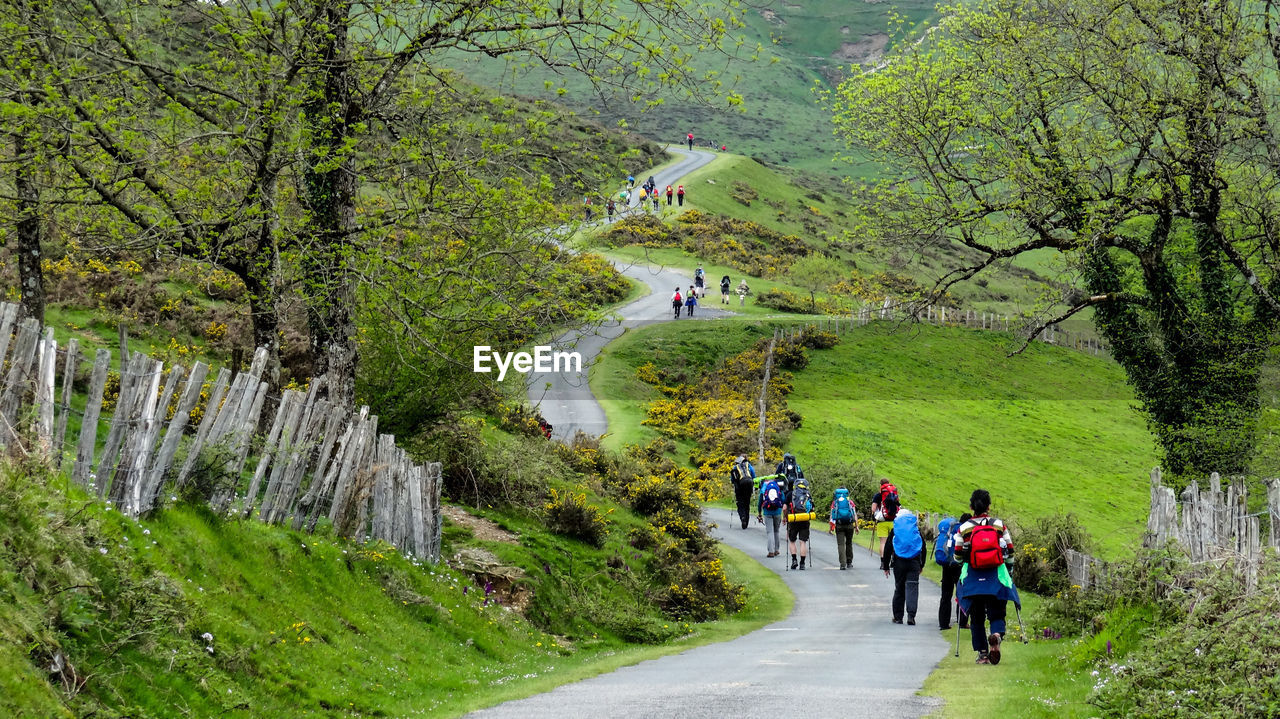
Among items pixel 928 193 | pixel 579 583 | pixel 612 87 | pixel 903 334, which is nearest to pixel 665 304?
pixel 903 334

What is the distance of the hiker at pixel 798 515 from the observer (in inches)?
950

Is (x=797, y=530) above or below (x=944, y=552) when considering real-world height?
below

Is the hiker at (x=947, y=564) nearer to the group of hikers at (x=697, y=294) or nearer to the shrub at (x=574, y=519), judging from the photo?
the shrub at (x=574, y=519)

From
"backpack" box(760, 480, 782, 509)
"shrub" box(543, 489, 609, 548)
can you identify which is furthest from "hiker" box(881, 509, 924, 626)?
"backpack" box(760, 480, 782, 509)

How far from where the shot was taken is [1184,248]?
30.4 meters

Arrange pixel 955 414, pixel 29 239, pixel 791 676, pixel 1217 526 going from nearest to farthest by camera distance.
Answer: pixel 1217 526, pixel 791 676, pixel 29 239, pixel 955 414

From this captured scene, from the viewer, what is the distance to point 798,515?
2455cm

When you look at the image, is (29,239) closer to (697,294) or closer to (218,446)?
(218,446)

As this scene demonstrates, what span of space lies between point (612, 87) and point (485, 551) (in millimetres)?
8119

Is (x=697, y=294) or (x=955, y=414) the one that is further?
(x=697, y=294)

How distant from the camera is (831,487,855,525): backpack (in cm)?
2322

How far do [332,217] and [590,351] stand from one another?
132 feet

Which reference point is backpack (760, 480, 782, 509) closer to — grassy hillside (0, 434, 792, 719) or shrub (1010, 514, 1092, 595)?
shrub (1010, 514, 1092, 595)

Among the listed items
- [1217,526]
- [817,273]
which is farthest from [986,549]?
[817,273]
